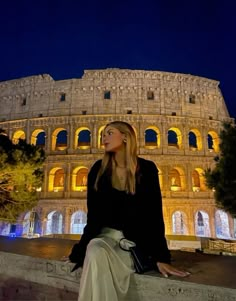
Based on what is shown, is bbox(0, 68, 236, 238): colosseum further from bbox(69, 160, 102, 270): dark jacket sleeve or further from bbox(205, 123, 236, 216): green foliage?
bbox(69, 160, 102, 270): dark jacket sleeve

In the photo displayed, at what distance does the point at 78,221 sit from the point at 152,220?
21.5 metres

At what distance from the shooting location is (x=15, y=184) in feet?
46.2

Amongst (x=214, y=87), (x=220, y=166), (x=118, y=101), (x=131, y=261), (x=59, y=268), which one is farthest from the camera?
(x=214, y=87)

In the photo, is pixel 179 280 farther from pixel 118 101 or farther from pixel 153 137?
pixel 153 137

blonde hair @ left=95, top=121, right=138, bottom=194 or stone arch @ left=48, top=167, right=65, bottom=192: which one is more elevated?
stone arch @ left=48, top=167, right=65, bottom=192

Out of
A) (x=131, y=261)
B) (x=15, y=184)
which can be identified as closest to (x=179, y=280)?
(x=131, y=261)

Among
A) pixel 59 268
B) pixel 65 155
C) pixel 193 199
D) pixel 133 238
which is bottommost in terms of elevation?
pixel 59 268

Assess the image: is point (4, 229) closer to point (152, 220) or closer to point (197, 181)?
point (197, 181)

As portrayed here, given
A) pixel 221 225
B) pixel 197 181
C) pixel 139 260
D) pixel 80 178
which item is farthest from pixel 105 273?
pixel 197 181

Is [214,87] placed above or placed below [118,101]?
above

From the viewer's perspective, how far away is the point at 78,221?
22.8m

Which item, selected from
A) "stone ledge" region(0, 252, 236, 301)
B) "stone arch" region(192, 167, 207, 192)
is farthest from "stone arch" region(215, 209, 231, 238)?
"stone ledge" region(0, 252, 236, 301)

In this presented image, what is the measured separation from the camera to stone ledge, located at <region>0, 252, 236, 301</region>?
1.87m

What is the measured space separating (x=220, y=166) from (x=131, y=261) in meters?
11.3
